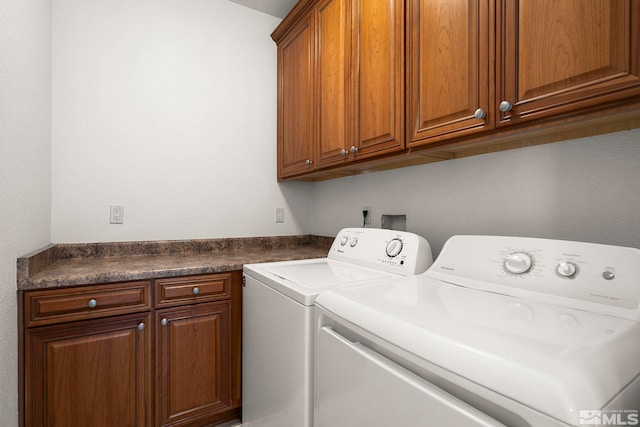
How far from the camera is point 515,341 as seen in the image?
0.61 metres

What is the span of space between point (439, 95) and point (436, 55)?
0.15 m

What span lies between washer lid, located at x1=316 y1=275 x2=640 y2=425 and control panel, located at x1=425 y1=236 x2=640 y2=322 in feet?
0.16

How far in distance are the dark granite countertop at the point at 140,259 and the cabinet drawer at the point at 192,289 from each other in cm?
4

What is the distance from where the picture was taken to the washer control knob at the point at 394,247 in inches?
55.1

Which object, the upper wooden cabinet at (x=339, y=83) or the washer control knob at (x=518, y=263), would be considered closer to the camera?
the washer control knob at (x=518, y=263)

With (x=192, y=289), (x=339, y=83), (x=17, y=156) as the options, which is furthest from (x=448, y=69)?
(x=17, y=156)

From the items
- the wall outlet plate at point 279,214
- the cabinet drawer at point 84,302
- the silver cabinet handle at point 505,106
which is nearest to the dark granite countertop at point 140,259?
the cabinet drawer at point 84,302

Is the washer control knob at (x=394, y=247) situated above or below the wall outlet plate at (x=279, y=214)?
below

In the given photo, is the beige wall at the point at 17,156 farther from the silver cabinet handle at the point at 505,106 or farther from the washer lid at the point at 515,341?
the silver cabinet handle at the point at 505,106

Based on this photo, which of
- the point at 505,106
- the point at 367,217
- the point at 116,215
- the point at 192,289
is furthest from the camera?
the point at 367,217

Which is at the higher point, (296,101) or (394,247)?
(296,101)

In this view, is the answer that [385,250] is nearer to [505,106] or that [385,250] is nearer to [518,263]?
[518,263]

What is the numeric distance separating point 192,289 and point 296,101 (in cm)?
136

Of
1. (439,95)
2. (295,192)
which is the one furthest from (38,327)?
(439,95)
